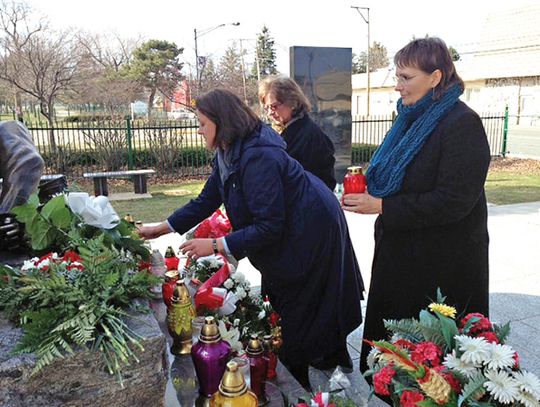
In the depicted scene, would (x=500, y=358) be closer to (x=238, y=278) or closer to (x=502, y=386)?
(x=502, y=386)

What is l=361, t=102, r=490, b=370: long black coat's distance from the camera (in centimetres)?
189

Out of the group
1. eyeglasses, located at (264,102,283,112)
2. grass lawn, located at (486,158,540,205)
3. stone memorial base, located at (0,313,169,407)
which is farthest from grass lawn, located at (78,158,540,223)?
stone memorial base, located at (0,313,169,407)

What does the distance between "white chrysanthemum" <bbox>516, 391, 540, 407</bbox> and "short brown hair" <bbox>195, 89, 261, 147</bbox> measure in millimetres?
1291

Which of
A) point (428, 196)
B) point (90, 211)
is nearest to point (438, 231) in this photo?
point (428, 196)

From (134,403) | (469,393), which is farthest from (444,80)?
(134,403)

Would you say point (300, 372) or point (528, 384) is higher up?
point (528, 384)

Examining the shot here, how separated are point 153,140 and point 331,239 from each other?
950cm

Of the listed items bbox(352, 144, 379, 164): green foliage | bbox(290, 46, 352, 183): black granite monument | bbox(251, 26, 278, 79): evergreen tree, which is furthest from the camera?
bbox(251, 26, 278, 79): evergreen tree

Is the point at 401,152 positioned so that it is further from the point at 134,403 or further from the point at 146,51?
the point at 146,51

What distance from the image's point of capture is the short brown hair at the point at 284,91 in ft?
9.96

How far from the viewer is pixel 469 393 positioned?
1.27 metres

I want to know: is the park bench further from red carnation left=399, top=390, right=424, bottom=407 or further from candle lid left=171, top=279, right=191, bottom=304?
red carnation left=399, top=390, right=424, bottom=407

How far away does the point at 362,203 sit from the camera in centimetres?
200

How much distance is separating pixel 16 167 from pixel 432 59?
79.4 inches
